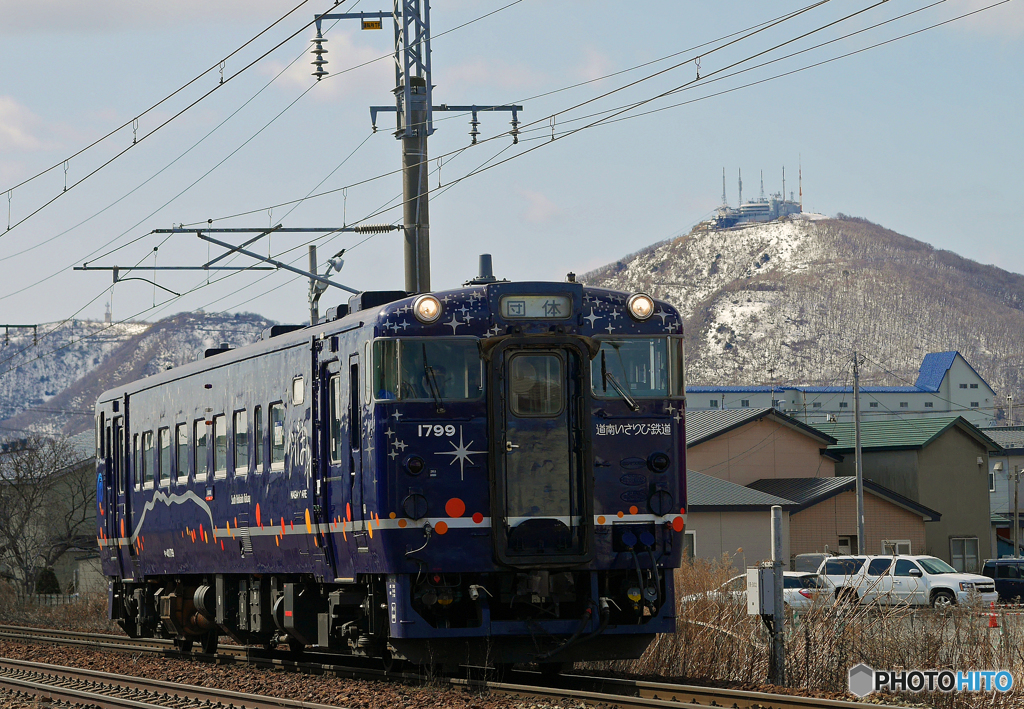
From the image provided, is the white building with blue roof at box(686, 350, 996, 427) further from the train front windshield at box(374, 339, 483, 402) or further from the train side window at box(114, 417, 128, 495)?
the train front windshield at box(374, 339, 483, 402)

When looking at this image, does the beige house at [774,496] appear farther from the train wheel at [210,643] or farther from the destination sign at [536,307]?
the destination sign at [536,307]

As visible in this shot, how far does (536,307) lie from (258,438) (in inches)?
176

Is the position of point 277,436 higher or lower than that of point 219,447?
higher

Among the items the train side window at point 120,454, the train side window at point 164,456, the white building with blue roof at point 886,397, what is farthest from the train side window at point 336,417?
the white building with blue roof at point 886,397

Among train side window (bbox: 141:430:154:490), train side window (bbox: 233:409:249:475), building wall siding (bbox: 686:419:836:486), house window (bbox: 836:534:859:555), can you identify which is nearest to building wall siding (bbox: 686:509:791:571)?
house window (bbox: 836:534:859:555)

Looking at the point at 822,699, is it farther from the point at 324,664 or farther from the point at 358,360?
the point at 324,664

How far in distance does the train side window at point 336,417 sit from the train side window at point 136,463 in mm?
7207

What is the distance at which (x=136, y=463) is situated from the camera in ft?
68.3

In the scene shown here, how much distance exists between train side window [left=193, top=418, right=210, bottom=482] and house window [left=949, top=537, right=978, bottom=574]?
38711 mm

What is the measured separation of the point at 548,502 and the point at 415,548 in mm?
1312

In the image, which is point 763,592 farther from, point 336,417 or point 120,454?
point 120,454

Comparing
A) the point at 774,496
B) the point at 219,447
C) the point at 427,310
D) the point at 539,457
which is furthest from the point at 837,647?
the point at 774,496

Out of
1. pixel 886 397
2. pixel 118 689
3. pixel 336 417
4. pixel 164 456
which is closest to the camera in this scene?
pixel 336 417

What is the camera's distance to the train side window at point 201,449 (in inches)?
701
